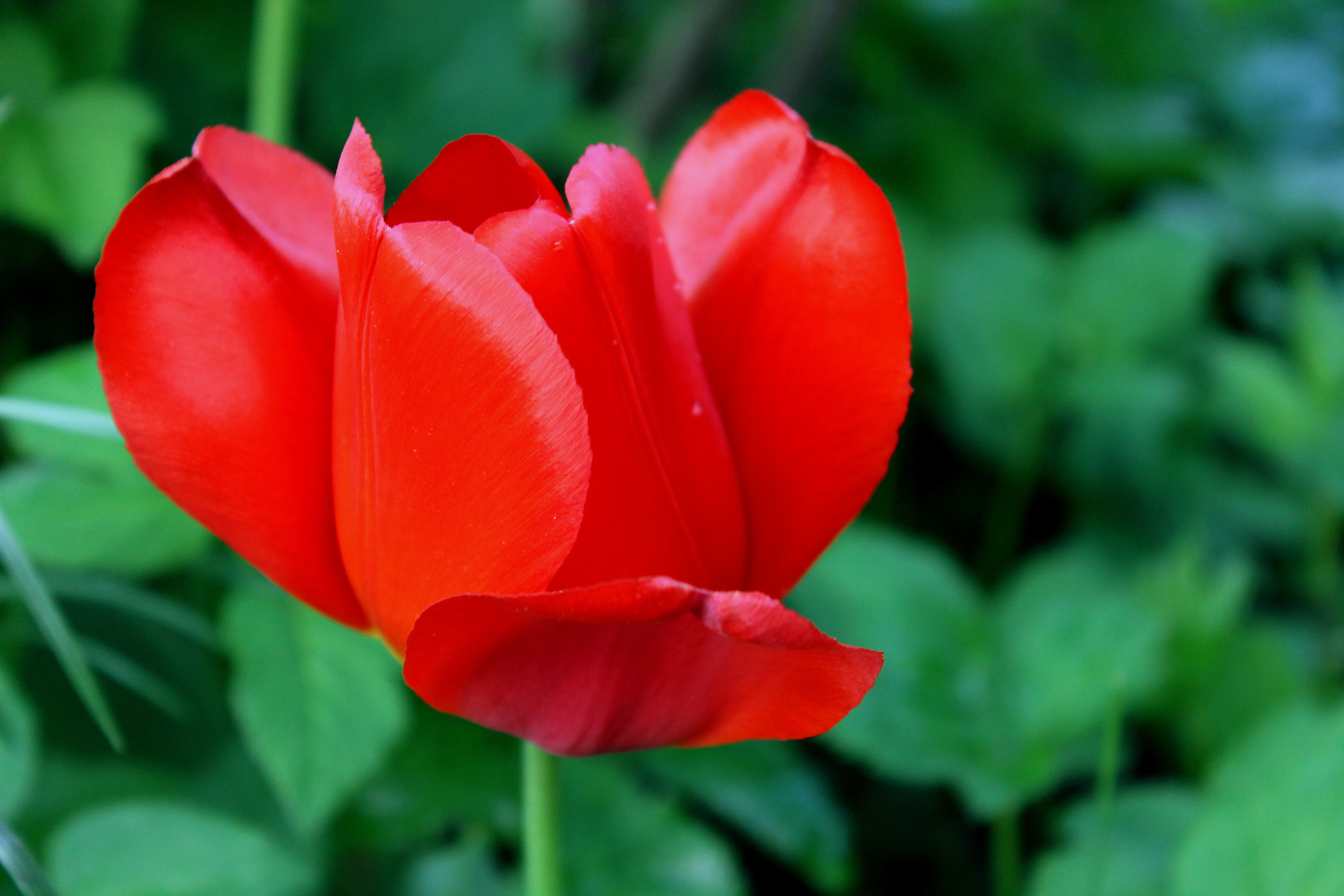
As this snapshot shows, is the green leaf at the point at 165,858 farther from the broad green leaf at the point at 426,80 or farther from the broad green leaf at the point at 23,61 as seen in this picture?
the broad green leaf at the point at 426,80

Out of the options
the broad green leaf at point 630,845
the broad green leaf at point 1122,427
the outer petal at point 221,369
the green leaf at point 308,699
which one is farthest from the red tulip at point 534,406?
the broad green leaf at point 1122,427

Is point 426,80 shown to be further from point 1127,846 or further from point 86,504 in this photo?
point 1127,846

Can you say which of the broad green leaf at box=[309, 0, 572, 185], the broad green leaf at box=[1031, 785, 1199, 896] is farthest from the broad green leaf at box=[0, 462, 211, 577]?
the broad green leaf at box=[309, 0, 572, 185]

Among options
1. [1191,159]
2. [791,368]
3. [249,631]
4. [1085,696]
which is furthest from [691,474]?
[1191,159]

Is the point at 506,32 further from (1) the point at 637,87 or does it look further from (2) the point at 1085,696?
(2) the point at 1085,696

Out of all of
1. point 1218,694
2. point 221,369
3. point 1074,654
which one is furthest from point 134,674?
point 1218,694

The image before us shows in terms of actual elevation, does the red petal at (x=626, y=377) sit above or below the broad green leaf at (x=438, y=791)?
above
